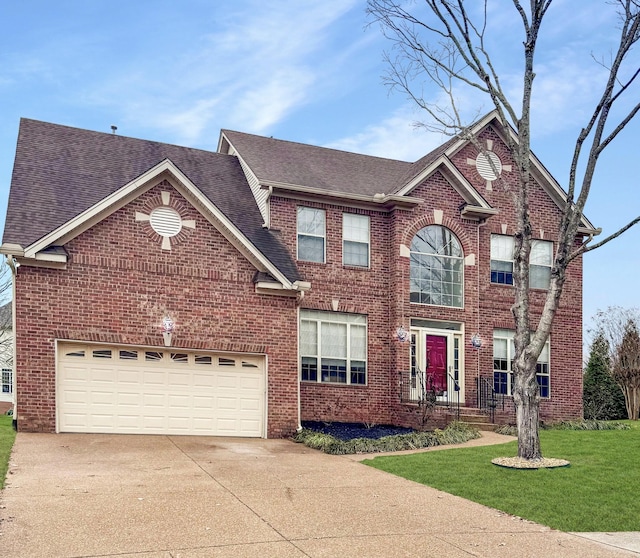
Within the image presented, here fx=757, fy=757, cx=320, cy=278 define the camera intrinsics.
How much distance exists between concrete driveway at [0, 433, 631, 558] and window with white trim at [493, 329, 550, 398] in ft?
32.8

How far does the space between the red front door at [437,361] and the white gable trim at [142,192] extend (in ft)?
18.1

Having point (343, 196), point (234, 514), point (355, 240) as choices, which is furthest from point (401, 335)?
point (234, 514)

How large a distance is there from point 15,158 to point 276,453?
33.6ft

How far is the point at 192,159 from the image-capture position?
22.6m

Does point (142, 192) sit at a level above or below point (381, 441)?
above

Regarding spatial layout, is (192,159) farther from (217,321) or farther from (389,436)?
(389,436)

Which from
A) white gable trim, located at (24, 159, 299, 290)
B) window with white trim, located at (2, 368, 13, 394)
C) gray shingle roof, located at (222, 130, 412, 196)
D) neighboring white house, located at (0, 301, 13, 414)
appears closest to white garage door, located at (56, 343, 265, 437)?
white gable trim, located at (24, 159, 299, 290)

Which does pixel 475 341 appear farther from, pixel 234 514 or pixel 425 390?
pixel 234 514

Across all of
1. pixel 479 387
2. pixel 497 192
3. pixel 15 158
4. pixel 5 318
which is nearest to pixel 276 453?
pixel 479 387

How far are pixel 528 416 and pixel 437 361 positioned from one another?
8420 millimetres

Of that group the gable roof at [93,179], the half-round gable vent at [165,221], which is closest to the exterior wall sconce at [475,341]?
the gable roof at [93,179]

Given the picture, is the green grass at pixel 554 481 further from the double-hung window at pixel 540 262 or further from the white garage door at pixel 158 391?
the double-hung window at pixel 540 262

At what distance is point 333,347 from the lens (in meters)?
21.1

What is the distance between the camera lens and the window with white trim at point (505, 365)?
894 inches
